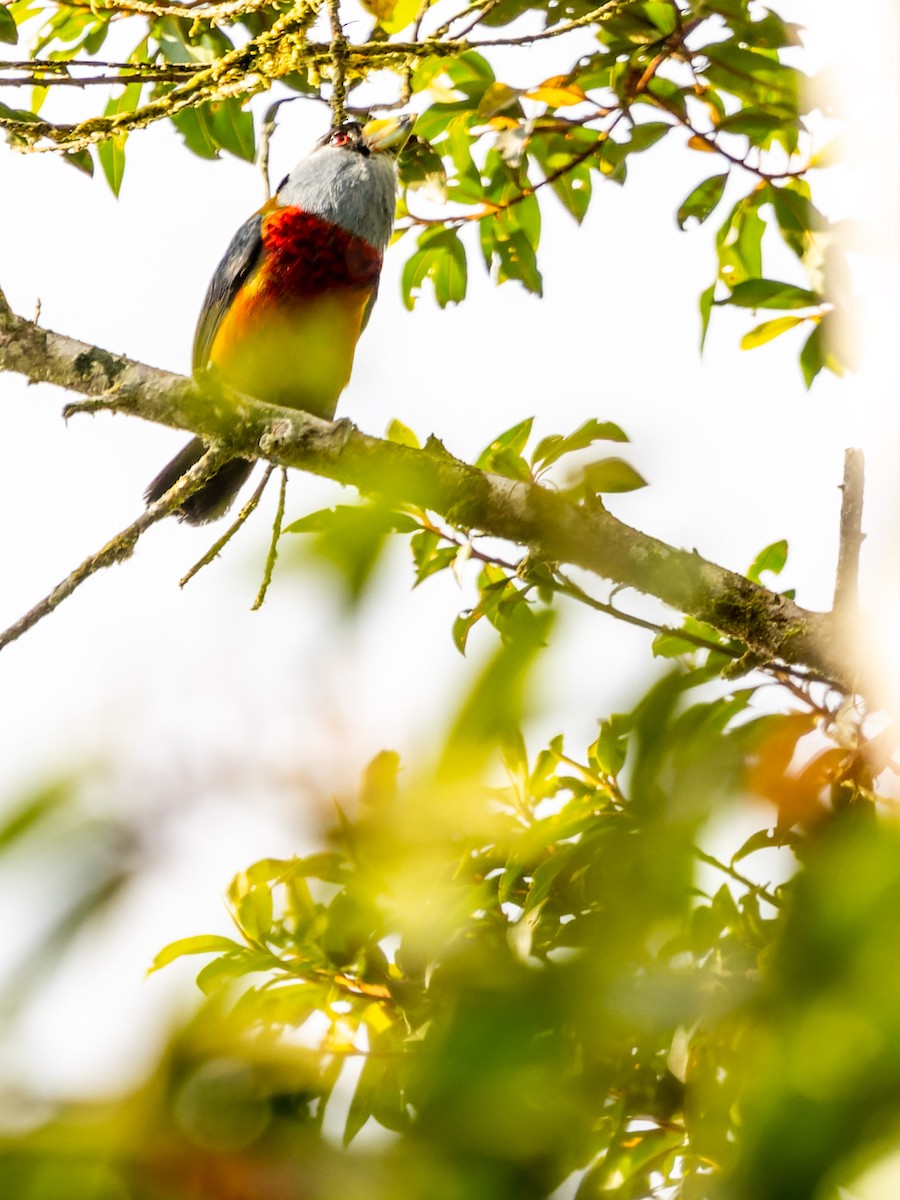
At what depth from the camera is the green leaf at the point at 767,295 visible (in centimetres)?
241

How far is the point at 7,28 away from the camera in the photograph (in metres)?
2.64

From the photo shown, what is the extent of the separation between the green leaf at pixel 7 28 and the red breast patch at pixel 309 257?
58.4 inches

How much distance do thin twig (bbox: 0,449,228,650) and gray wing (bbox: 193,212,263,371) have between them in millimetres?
1718

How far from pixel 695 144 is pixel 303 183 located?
92.6 inches

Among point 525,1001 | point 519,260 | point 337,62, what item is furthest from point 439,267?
point 525,1001

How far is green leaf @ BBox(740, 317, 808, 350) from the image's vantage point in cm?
257

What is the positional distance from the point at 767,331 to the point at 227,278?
2308 mm

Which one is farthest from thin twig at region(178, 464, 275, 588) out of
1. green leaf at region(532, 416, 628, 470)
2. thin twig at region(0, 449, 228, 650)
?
green leaf at region(532, 416, 628, 470)

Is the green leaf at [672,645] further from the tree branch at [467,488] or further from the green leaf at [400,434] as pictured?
the green leaf at [400,434]

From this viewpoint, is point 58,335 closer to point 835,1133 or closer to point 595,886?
point 595,886

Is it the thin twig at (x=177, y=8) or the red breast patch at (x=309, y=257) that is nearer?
the thin twig at (x=177, y=8)

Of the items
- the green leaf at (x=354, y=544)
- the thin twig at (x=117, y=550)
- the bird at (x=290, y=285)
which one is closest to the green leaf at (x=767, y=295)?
the thin twig at (x=117, y=550)

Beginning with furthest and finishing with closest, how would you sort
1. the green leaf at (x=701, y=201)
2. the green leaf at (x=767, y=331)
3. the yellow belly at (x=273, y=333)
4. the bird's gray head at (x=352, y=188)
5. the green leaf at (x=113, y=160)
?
the bird's gray head at (x=352, y=188), the yellow belly at (x=273, y=333), the green leaf at (x=113, y=160), the green leaf at (x=701, y=201), the green leaf at (x=767, y=331)

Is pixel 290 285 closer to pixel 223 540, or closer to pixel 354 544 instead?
pixel 223 540
